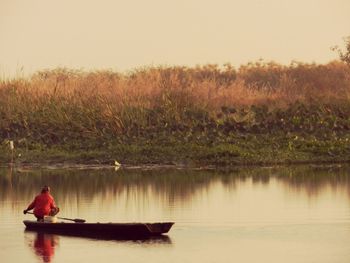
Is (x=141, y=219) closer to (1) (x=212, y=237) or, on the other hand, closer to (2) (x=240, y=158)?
(1) (x=212, y=237)

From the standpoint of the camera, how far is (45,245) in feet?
93.8

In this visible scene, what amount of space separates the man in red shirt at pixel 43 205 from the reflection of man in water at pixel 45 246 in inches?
28.7

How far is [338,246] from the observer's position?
26719 mm

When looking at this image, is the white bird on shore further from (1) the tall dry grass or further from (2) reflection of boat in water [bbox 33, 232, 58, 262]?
(2) reflection of boat in water [bbox 33, 232, 58, 262]

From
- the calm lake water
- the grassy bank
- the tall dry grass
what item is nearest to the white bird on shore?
the grassy bank

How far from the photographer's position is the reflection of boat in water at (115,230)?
28.3 m

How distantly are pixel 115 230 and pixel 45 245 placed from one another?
1.36 meters

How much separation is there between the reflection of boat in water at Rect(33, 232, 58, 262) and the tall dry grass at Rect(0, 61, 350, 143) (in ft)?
61.3

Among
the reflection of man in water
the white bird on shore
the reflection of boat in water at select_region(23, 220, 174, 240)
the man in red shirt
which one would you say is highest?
the white bird on shore

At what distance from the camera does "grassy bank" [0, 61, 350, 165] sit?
46.4 meters

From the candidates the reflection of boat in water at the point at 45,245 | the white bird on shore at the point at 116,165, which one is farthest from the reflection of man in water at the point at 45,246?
the white bird on shore at the point at 116,165

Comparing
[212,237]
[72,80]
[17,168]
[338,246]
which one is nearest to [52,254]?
[212,237]

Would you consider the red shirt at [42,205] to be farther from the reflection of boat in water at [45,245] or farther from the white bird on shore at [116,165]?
the white bird on shore at [116,165]

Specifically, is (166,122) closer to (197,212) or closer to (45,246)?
(197,212)
